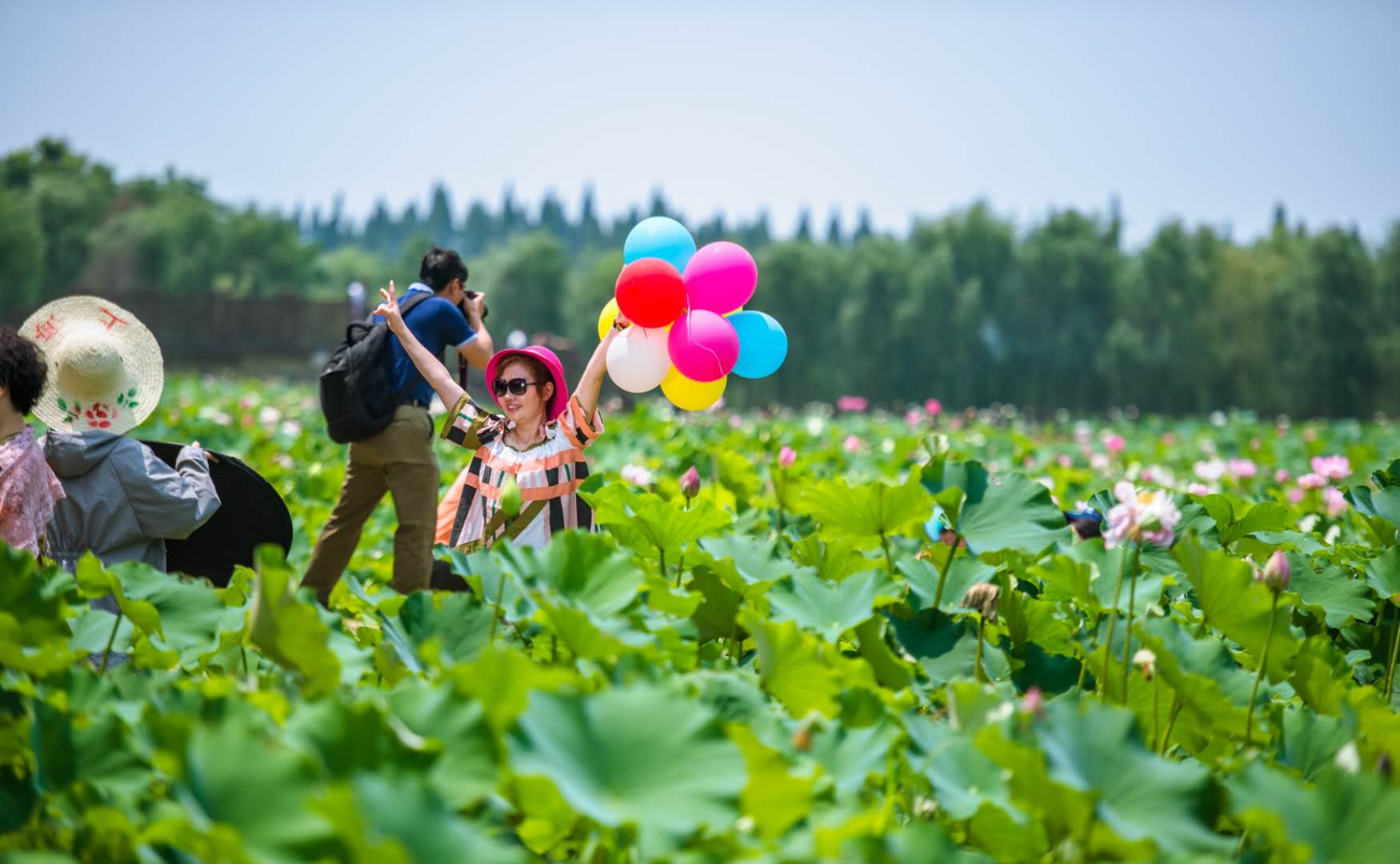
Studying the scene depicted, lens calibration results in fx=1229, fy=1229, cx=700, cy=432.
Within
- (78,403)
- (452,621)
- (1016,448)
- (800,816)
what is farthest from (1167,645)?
(1016,448)

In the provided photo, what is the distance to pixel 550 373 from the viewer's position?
11.1ft

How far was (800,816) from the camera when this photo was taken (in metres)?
1.44

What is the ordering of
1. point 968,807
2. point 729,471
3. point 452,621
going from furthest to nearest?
1. point 729,471
2. point 452,621
3. point 968,807

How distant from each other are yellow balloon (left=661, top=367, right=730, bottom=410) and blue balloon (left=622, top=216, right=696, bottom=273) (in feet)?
0.92

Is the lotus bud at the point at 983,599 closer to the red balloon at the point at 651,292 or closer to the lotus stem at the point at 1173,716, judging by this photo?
the lotus stem at the point at 1173,716

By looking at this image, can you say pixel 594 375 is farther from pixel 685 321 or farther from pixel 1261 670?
pixel 1261 670

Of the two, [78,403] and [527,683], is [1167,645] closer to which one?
[527,683]

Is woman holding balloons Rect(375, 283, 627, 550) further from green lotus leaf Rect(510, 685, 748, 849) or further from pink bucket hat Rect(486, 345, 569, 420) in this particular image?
green lotus leaf Rect(510, 685, 748, 849)

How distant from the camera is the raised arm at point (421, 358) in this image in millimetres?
3395

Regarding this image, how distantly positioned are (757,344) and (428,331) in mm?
1444

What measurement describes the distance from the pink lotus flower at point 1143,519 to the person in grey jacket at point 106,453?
1977mm

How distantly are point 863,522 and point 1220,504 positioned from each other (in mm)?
1002

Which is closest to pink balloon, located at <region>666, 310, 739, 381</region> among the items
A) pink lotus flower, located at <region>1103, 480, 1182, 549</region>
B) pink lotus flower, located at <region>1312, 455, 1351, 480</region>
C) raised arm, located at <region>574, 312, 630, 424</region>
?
raised arm, located at <region>574, 312, 630, 424</region>

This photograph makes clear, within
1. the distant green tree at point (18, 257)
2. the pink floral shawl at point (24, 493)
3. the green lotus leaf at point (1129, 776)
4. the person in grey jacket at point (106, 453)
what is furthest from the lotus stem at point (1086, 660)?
the distant green tree at point (18, 257)
